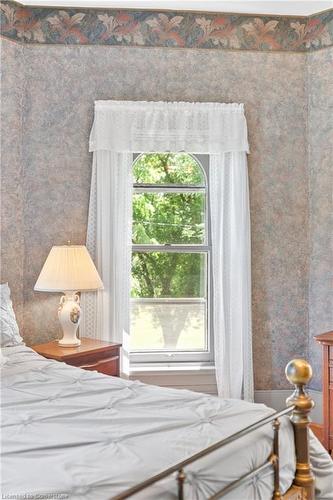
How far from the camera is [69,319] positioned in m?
3.36

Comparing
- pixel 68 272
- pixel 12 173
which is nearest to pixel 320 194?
pixel 68 272

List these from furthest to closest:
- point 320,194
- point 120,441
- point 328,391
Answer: point 320,194, point 328,391, point 120,441

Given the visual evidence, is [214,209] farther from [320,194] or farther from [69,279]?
[69,279]

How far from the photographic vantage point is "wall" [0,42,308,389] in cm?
370

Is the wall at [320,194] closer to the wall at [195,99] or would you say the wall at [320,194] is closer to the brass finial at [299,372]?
the wall at [195,99]

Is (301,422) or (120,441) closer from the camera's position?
(120,441)

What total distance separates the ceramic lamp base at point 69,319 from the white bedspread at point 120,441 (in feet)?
3.33

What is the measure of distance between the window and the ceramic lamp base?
1.88ft

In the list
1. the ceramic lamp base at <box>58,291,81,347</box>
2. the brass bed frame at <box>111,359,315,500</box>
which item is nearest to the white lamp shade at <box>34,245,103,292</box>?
the ceramic lamp base at <box>58,291,81,347</box>

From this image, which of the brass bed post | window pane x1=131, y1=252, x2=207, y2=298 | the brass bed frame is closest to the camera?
the brass bed frame

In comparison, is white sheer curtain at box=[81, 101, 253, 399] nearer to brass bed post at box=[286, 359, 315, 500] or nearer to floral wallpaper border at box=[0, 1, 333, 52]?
floral wallpaper border at box=[0, 1, 333, 52]

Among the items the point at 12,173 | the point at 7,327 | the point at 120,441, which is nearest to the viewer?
the point at 120,441

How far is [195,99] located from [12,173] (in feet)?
4.54

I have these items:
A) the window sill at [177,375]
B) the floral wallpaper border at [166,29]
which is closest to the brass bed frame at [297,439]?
the window sill at [177,375]
